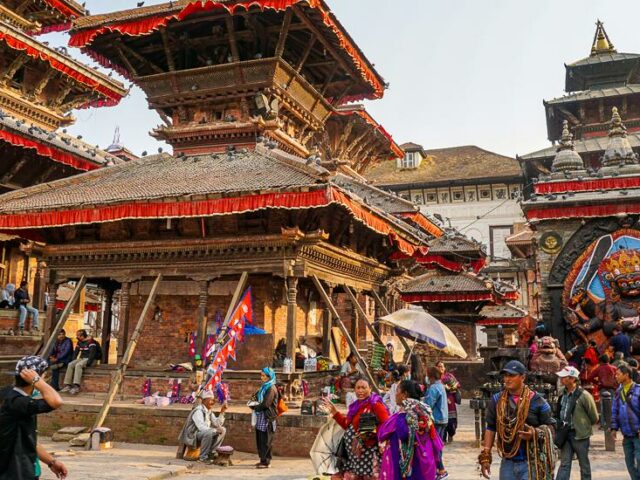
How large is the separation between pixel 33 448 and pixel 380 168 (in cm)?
4326

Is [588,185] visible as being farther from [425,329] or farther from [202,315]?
[202,315]

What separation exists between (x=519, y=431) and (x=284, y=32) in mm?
12430

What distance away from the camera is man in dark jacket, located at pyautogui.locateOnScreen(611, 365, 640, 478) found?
7.59 meters

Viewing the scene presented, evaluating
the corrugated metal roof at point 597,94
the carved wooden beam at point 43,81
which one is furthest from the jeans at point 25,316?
the corrugated metal roof at point 597,94

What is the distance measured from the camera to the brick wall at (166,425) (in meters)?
10.6

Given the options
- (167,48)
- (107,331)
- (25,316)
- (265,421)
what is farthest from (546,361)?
(25,316)

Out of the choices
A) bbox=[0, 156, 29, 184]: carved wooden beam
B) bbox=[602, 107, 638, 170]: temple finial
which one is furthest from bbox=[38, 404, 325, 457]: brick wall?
bbox=[602, 107, 638, 170]: temple finial

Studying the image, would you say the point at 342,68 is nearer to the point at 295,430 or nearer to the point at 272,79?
the point at 272,79

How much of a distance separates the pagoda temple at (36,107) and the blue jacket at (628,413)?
1263 centimetres

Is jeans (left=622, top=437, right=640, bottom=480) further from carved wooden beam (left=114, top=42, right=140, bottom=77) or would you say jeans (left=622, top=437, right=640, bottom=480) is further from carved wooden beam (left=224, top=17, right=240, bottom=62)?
carved wooden beam (left=114, top=42, right=140, bottom=77)

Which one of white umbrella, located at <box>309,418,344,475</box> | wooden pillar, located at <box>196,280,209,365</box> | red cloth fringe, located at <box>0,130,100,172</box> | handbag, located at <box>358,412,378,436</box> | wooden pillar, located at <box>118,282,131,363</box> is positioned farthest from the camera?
red cloth fringe, located at <box>0,130,100,172</box>

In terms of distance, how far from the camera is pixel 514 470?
5.37 meters

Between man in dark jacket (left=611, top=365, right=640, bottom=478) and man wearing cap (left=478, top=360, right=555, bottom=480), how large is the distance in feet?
9.86

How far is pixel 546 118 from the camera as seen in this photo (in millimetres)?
35375
